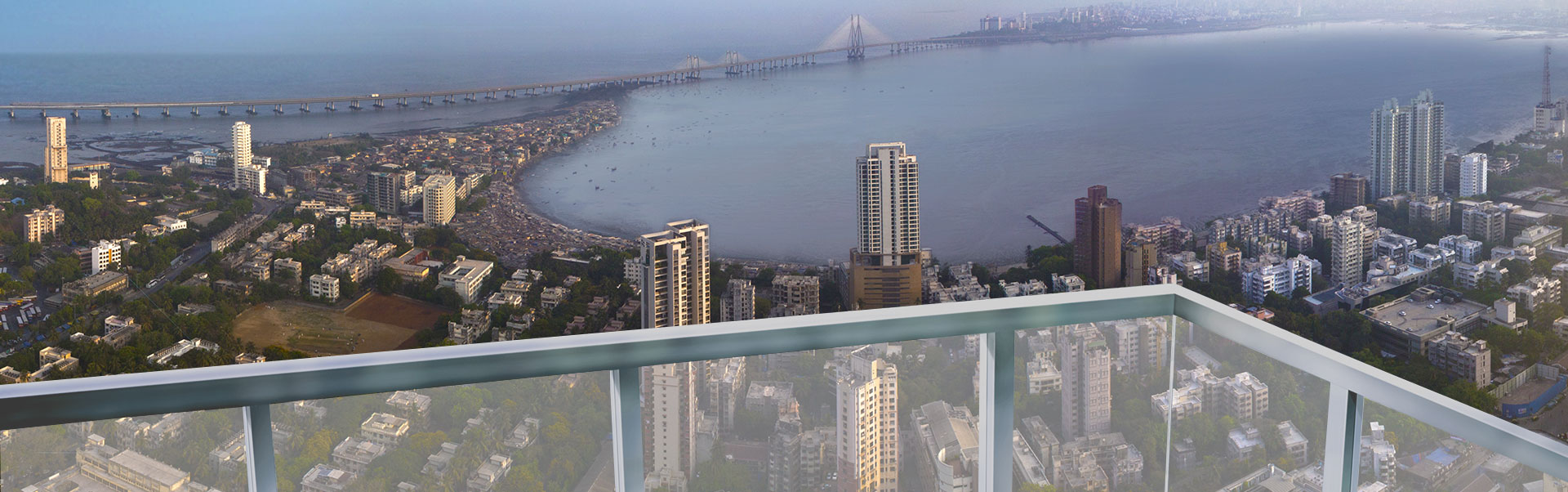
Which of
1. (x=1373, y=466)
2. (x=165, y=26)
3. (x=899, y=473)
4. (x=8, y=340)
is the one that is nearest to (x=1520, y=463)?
(x=1373, y=466)

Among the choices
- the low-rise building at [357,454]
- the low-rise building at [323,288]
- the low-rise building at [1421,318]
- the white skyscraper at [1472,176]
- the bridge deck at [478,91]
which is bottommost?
the low-rise building at [1421,318]

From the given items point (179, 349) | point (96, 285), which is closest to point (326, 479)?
point (179, 349)

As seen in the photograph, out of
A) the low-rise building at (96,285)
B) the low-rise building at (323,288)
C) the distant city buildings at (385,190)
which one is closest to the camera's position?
the low-rise building at (96,285)

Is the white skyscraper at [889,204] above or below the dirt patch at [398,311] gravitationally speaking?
above

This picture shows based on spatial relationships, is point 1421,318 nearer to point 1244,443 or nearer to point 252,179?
point 1244,443

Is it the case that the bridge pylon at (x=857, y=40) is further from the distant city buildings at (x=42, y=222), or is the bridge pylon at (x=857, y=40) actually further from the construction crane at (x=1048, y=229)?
the distant city buildings at (x=42, y=222)

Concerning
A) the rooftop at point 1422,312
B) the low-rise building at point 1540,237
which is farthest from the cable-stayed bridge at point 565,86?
the low-rise building at point 1540,237

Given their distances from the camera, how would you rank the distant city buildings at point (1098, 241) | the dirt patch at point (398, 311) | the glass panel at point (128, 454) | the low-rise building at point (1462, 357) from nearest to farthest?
the glass panel at point (128, 454), the dirt patch at point (398, 311), the low-rise building at point (1462, 357), the distant city buildings at point (1098, 241)
